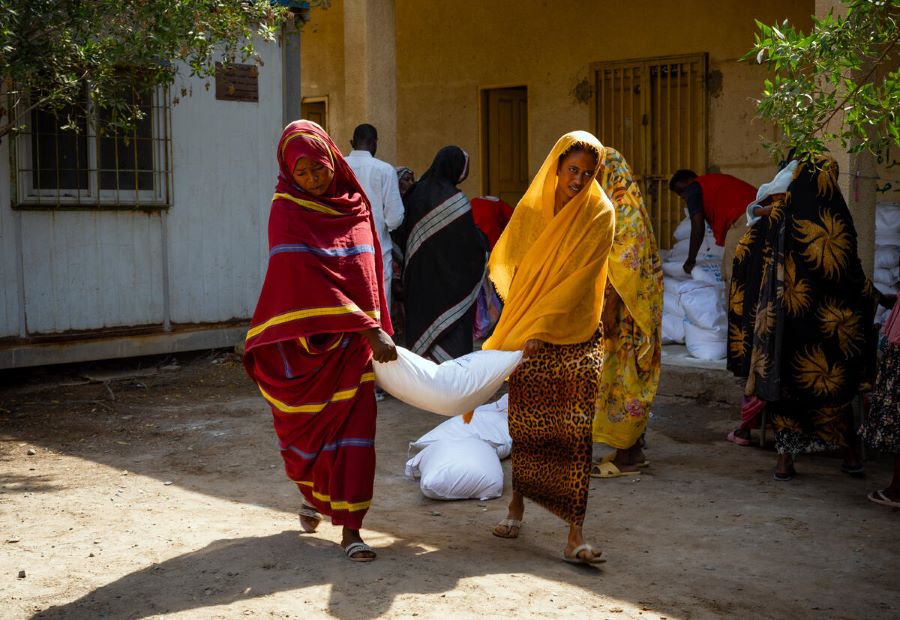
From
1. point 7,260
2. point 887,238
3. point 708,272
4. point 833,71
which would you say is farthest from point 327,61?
point 833,71

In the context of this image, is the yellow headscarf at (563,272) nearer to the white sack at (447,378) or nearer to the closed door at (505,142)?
the white sack at (447,378)

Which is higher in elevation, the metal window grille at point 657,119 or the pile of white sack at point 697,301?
the metal window grille at point 657,119

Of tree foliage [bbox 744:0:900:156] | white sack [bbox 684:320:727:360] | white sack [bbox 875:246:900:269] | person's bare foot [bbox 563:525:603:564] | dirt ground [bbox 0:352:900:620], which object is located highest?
tree foliage [bbox 744:0:900:156]

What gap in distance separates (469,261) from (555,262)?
2975 mm

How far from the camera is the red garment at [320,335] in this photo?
407 cm

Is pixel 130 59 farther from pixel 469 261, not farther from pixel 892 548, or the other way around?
pixel 892 548

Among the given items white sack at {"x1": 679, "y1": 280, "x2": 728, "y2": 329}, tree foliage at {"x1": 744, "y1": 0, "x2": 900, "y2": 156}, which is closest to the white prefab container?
white sack at {"x1": 679, "y1": 280, "x2": 728, "y2": 329}

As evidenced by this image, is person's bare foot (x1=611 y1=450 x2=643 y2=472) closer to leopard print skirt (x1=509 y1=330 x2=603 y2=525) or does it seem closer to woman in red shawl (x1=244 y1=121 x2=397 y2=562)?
leopard print skirt (x1=509 y1=330 x2=603 y2=525)

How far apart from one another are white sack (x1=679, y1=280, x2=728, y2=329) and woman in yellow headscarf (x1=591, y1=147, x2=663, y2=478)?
2.31 m

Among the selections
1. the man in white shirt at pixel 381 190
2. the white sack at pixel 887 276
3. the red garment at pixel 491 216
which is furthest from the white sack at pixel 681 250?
the man in white shirt at pixel 381 190

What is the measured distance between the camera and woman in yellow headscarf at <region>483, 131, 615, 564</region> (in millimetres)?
4191

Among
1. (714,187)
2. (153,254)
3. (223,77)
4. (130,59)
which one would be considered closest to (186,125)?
(223,77)

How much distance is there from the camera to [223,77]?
908 cm

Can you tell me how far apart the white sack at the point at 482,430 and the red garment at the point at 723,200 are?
9.95 ft
